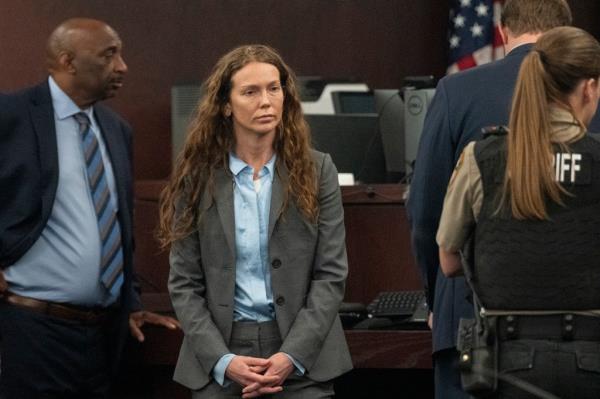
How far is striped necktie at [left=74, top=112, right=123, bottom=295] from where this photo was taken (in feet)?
16.1

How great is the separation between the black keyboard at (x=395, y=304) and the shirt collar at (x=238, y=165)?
1110mm

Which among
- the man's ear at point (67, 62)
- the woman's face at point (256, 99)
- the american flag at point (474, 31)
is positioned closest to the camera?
the woman's face at point (256, 99)

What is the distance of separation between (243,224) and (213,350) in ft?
1.19

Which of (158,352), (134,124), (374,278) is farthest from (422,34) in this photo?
(158,352)

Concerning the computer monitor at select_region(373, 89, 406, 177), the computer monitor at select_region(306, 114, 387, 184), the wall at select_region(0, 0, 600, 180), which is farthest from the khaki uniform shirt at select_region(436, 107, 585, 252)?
the wall at select_region(0, 0, 600, 180)

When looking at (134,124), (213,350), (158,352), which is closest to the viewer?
(213,350)

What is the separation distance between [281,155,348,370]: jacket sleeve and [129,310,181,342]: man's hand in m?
1.14

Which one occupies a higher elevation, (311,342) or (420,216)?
(420,216)

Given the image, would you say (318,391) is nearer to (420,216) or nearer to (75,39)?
(420,216)

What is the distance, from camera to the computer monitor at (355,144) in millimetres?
5973

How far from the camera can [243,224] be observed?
4059 mm

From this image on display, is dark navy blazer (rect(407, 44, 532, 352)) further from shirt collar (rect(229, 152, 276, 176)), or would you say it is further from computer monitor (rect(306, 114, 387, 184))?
computer monitor (rect(306, 114, 387, 184))

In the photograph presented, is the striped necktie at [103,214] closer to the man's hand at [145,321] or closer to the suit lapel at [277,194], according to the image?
the man's hand at [145,321]

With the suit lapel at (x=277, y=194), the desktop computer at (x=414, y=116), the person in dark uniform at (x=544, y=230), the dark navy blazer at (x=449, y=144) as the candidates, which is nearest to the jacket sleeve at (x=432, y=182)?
the dark navy blazer at (x=449, y=144)
